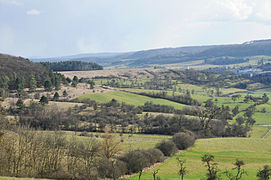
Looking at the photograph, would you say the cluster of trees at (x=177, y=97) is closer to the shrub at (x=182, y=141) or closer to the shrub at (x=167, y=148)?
the shrub at (x=182, y=141)

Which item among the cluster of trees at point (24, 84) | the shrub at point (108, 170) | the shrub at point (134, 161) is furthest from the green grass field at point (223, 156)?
the cluster of trees at point (24, 84)

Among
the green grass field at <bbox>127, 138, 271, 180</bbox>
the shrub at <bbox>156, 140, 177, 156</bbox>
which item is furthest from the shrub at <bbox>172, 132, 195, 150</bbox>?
the shrub at <bbox>156, 140, 177, 156</bbox>

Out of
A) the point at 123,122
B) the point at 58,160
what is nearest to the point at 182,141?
the point at 58,160

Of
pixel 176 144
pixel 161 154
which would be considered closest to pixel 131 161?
pixel 161 154

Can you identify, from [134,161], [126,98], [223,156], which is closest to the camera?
[134,161]

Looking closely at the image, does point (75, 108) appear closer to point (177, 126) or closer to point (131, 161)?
point (177, 126)

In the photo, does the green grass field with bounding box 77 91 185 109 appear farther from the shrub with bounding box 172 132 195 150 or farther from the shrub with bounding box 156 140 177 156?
the shrub with bounding box 156 140 177 156

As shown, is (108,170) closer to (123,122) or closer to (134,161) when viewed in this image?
(134,161)

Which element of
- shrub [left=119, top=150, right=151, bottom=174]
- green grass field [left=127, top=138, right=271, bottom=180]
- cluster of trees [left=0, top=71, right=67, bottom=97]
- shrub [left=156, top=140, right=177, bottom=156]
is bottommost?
green grass field [left=127, top=138, right=271, bottom=180]

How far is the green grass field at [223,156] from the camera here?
148 ft

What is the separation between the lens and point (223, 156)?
191ft

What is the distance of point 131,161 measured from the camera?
4522 cm

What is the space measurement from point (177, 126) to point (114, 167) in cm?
5171

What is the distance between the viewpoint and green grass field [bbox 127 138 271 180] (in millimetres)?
45250
